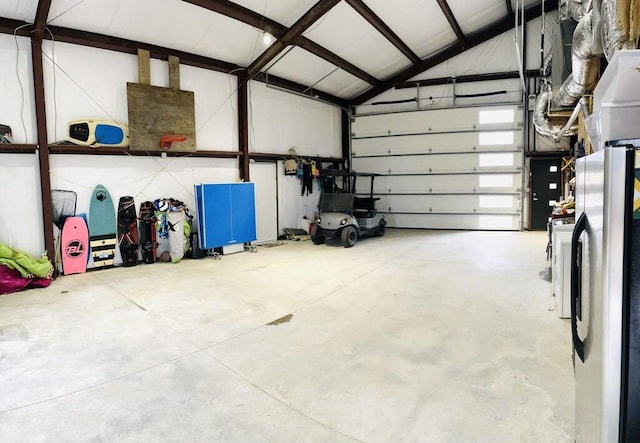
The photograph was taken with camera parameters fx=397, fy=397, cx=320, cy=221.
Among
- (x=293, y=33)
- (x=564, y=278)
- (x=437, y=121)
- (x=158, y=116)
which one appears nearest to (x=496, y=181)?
(x=437, y=121)

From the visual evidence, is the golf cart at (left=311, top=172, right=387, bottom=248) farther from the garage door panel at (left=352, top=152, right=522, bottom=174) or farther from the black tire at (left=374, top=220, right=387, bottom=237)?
the garage door panel at (left=352, top=152, right=522, bottom=174)

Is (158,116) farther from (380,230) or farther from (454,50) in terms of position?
(454,50)

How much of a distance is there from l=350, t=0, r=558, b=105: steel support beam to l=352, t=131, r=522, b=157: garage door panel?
1.27m

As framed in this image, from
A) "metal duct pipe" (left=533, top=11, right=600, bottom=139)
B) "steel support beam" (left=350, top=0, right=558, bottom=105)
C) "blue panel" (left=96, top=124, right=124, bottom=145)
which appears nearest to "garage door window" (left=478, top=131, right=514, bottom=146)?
"steel support beam" (left=350, top=0, right=558, bottom=105)

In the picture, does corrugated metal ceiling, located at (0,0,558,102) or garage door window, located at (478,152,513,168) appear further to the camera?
garage door window, located at (478,152,513,168)

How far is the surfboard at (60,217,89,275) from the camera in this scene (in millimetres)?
5566

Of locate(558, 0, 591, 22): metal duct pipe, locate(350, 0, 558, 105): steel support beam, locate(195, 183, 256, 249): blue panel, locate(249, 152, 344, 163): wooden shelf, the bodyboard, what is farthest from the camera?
locate(350, 0, 558, 105): steel support beam

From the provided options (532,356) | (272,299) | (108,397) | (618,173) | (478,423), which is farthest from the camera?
(272,299)

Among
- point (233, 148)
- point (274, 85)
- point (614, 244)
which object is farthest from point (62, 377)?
point (274, 85)

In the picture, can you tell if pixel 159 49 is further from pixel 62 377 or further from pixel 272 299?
pixel 62 377

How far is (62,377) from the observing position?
265 cm

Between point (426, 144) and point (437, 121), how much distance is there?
634mm

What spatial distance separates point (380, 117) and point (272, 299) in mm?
7849

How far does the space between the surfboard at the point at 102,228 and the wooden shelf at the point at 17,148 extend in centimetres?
93
